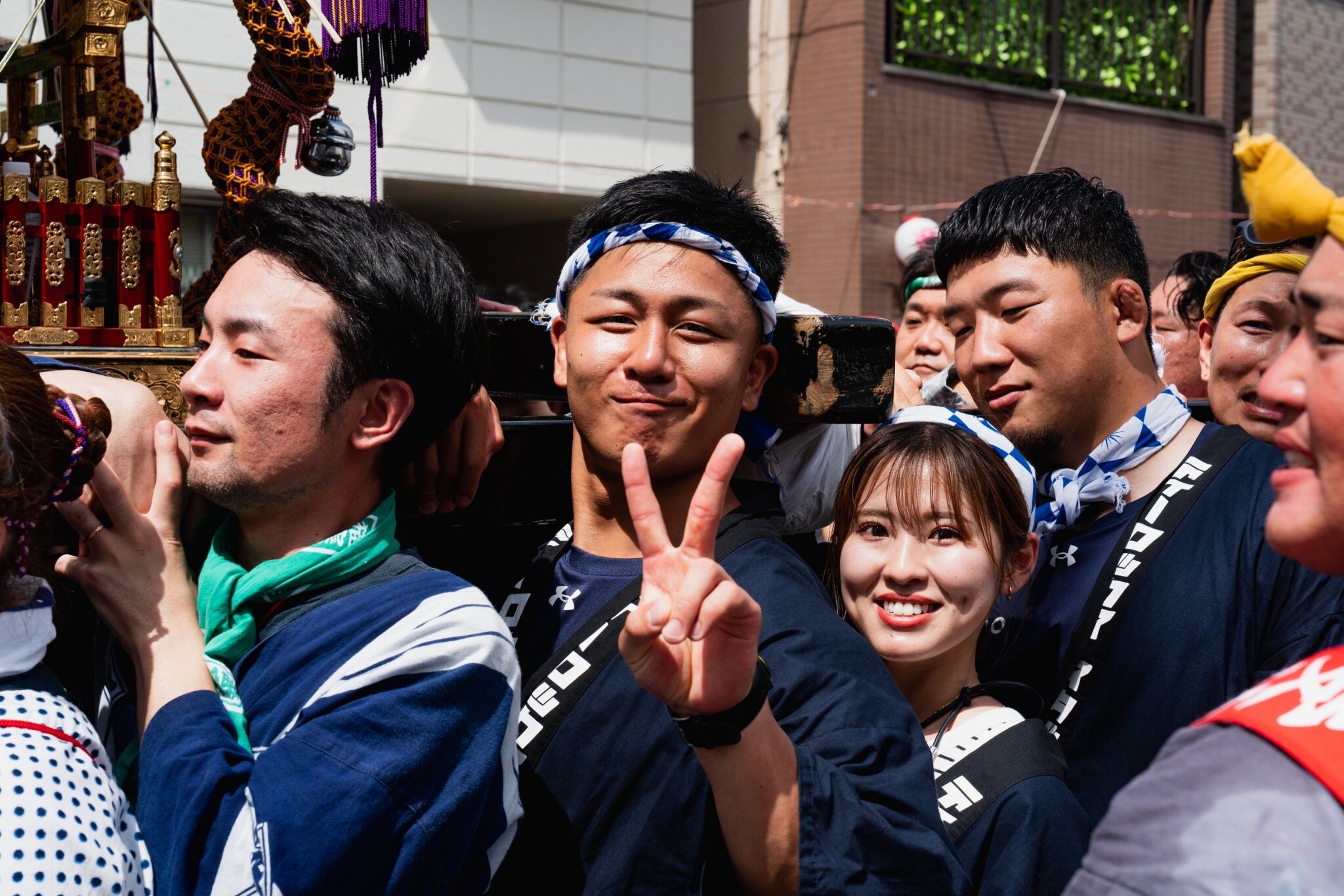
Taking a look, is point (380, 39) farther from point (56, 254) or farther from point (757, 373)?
point (757, 373)

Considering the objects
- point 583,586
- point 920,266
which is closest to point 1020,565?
point 583,586

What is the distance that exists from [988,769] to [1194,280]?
2806 mm

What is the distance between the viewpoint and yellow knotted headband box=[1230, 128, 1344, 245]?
4.17 ft

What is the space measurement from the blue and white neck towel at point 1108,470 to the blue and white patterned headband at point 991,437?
0.05 m

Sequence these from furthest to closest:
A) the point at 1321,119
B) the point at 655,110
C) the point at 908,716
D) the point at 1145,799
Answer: the point at 1321,119 < the point at 655,110 < the point at 908,716 < the point at 1145,799

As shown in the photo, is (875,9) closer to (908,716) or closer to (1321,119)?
(1321,119)

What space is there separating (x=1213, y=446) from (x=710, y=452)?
1.10 meters

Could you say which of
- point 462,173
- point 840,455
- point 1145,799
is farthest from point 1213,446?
point 462,173

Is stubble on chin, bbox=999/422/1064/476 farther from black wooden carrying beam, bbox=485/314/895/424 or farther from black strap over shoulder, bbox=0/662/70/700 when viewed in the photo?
black strap over shoulder, bbox=0/662/70/700

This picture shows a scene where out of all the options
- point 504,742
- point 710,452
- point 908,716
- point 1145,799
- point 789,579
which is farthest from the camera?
point 710,452

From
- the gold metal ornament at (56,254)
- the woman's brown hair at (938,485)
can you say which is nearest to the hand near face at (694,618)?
the woman's brown hair at (938,485)

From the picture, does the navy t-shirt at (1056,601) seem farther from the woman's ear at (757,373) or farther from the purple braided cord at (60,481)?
the purple braided cord at (60,481)

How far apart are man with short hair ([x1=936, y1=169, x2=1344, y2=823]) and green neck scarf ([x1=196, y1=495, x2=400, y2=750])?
1.31 metres

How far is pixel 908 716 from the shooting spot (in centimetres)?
196
